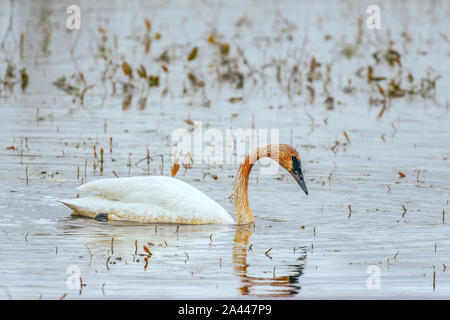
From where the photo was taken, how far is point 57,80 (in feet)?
62.3

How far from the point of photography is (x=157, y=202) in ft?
35.1

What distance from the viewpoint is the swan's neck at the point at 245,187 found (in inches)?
425

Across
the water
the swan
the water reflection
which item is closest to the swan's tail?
the swan

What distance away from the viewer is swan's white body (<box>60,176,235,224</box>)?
1065 centimetres

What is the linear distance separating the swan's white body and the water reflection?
1.31 metres

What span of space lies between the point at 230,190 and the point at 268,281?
4126mm

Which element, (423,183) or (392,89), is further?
(392,89)

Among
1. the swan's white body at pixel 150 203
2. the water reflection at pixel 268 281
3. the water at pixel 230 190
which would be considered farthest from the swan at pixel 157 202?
the water reflection at pixel 268 281

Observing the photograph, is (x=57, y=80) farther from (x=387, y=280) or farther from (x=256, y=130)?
(x=387, y=280)

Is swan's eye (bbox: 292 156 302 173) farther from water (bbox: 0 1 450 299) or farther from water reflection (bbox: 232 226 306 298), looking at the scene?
water reflection (bbox: 232 226 306 298)

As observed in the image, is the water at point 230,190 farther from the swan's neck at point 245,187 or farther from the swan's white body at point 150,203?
the swan's neck at point 245,187

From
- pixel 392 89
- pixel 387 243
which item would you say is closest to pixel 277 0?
pixel 392 89
